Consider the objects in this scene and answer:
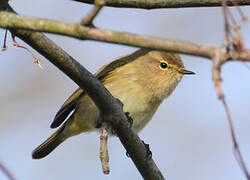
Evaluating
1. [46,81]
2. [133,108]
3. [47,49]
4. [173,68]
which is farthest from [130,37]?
[46,81]

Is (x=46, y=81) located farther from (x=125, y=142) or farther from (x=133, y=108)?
(x=125, y=142)

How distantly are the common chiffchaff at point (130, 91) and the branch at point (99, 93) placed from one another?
3.15 feet

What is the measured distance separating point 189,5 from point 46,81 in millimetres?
4331

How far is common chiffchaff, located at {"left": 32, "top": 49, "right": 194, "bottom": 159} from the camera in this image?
4586 millimetres

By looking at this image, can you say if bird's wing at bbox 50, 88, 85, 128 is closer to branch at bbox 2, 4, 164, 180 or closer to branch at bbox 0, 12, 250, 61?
branch at bbox 2, 4, 164, 180

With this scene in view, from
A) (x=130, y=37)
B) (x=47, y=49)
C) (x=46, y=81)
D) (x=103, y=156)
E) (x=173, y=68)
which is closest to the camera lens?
(x=130, y=37)

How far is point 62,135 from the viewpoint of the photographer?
515cm

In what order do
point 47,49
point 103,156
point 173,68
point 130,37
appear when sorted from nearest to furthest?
1. point 130,37
2. point 47,49
3. point 103,156
4. point 173,68

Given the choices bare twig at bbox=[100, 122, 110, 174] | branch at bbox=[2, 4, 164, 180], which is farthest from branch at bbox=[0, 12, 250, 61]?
bare twig at bbox=[100, 122, 110, 174]

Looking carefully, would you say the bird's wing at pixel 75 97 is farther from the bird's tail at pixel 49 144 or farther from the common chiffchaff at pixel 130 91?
the bird's tail at pixel 49 144

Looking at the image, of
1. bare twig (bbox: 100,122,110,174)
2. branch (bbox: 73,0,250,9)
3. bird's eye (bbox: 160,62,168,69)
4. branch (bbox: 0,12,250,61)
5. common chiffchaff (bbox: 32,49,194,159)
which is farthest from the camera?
bird's eye (bbox: 160,62,168,69)

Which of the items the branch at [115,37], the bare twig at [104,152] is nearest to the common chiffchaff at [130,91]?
the bare twig at [104,152]

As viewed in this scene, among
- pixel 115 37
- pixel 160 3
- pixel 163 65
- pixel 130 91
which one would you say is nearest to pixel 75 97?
pixel 130 91

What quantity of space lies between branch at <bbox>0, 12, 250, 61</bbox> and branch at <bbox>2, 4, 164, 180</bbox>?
1.21ft
